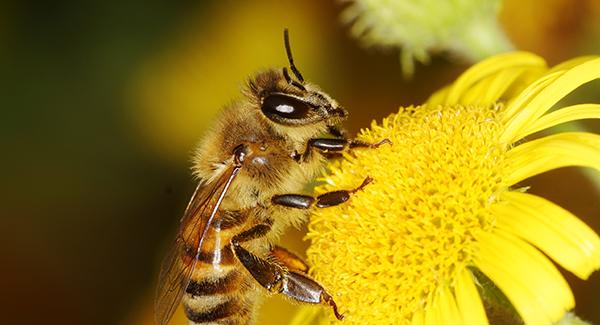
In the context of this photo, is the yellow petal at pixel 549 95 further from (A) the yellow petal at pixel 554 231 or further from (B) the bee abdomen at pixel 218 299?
(B) the bee abdomen at pixel 218 299

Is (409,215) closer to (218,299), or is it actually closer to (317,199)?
(317,199)

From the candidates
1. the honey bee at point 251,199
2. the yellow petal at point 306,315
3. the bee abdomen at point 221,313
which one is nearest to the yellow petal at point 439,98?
the honey bee at point 251,199

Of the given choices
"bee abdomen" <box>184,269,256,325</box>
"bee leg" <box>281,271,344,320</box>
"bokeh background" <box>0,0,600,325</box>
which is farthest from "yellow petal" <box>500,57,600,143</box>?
"bokeh background" <box>0,0,600,325</box>

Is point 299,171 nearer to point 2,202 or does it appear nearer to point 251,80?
point 251,80

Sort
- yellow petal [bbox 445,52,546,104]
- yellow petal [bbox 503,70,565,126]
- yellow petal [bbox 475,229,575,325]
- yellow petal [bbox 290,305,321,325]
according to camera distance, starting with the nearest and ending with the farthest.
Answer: yellow petal [bbox 475,229,575,325] < yellow petal [bbox 503,70,565,126] < yellow petal [bbox 290,305,321,325] < yellow petal [bbox 445,52,546,104]

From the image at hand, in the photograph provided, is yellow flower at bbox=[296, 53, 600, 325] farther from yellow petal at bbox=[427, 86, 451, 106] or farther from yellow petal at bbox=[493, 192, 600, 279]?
yellow petal at bbox=[427, 86, 451, 106]

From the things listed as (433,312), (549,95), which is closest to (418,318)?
(433,312)

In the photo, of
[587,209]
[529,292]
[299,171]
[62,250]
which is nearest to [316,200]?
[299,171]

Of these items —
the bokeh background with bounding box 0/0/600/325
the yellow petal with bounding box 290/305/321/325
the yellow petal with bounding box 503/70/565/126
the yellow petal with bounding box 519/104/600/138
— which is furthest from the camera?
the bokeh background with bounding box 0/0/600/325
